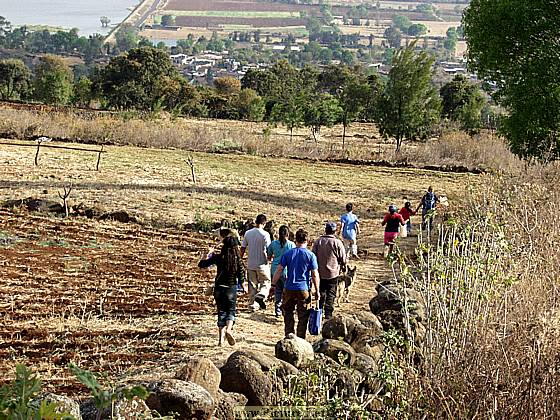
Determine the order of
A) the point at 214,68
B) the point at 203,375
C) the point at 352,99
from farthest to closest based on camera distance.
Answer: the point at 214,68 → the point at 352,99 → the point at 203,375

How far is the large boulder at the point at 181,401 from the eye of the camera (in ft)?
22.6

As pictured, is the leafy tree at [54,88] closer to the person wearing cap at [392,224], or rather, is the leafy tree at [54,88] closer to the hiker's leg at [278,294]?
the person wearing cap at [392,224]

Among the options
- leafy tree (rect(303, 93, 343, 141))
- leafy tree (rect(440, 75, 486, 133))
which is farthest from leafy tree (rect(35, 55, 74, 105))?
leafy tree (rect(440, 75, 486, 133))

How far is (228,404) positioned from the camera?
7414 millimetres

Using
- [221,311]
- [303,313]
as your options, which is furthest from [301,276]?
Answer: [221,311]

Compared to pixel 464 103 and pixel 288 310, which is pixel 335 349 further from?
pixel 464 103

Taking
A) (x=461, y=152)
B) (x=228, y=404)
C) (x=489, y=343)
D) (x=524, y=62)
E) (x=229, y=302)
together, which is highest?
(x=524, y=62)

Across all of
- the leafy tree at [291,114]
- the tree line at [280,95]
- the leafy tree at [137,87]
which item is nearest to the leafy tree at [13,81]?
the tree line at [280,95]

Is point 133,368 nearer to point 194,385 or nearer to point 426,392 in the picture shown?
point 194,385

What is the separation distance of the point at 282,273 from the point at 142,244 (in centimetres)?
759

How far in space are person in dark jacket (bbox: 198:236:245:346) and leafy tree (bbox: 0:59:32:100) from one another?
65039mm

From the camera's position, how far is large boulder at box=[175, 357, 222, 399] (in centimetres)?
→ 768

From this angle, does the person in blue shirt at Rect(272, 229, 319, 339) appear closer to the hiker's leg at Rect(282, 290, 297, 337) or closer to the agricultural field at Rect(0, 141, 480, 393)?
the hiker's leg at Rect(282, 290, 297, 337)

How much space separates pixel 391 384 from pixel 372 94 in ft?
177
